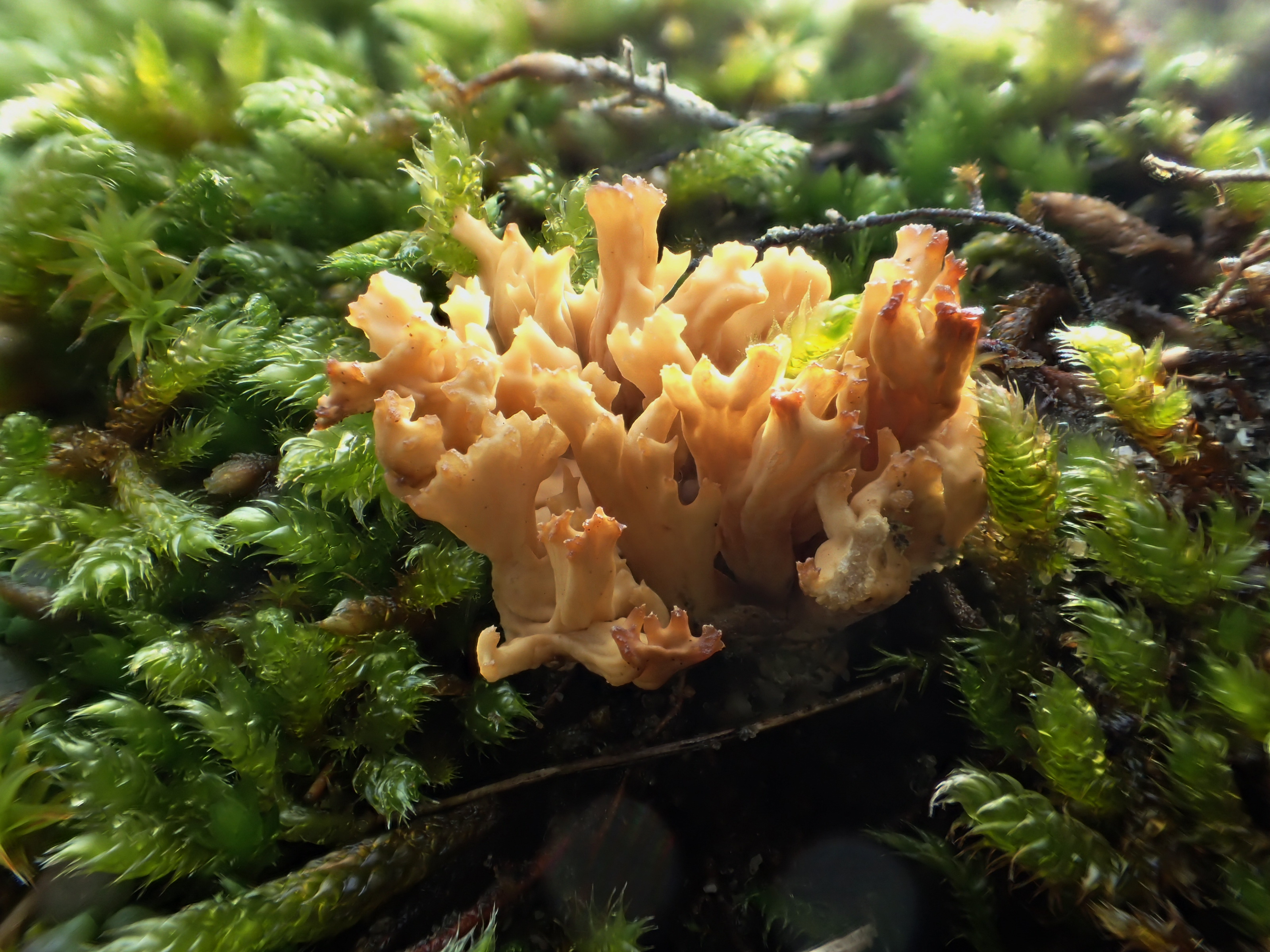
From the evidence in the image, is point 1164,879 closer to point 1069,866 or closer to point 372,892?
point 1069,866

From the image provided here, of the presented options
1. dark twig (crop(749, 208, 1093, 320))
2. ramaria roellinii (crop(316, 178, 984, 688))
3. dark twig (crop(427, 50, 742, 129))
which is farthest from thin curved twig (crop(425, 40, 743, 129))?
ramaria roellinii (crop(316, 178, 984, 688))

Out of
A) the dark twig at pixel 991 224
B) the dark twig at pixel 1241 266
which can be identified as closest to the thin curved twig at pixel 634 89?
the dark twig at pixel 991 224

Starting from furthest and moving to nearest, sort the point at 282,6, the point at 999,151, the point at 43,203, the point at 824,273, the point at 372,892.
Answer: the point at 282,6 < the point at 999,151 < the point at 43,203 < the point at 824,273 < the point at 372,892

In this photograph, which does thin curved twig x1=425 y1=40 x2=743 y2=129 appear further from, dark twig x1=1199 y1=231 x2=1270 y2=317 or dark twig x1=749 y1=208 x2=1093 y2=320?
dark twig x1=1199 y1=231 x2=1270 y2=317

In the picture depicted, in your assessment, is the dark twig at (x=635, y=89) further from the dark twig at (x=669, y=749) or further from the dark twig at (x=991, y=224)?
the dark twig at (x=669, y=749)

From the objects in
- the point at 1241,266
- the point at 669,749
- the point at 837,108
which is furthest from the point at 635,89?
the point at 669,749

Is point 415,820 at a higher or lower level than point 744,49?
lower

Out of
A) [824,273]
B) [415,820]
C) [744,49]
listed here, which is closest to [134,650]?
[415,820]

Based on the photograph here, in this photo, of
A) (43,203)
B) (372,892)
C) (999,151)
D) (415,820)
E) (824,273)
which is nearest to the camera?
(372,892)
